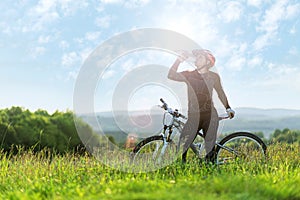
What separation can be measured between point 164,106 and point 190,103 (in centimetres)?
47

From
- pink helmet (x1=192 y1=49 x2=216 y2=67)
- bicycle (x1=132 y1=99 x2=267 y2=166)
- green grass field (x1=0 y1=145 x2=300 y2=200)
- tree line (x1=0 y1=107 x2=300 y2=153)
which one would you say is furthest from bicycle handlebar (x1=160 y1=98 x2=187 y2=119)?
tree line (x1=0 y1=107 x2=300 y2=153)

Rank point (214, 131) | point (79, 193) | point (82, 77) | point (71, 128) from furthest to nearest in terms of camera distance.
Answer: point (71, 128) → point (214, 131) → point (82, 77) → point (79, 193)

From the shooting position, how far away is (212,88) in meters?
7.99

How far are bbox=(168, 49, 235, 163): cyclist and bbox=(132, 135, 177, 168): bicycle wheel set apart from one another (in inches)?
11.9

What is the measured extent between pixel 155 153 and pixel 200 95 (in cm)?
131

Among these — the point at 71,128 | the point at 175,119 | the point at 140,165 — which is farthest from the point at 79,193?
the point at 71,128

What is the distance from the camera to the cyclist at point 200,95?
25.5 ft

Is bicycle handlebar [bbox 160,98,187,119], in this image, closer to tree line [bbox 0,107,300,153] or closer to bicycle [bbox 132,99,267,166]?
bicycle [bbox 132,99,267,166]

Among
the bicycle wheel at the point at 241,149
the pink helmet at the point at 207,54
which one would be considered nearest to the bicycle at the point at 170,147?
the bicycle wheel at the point at 241,149

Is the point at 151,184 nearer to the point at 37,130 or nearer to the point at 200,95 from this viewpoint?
the point at 200,95

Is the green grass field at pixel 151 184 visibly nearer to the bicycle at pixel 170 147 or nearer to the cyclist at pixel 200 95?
the bicycle at pixel 170 147

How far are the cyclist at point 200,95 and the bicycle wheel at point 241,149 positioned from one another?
0.37 m

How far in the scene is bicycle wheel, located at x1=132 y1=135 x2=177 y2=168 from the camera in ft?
25.9

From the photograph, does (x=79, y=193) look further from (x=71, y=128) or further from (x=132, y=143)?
(x=71, y=128)
